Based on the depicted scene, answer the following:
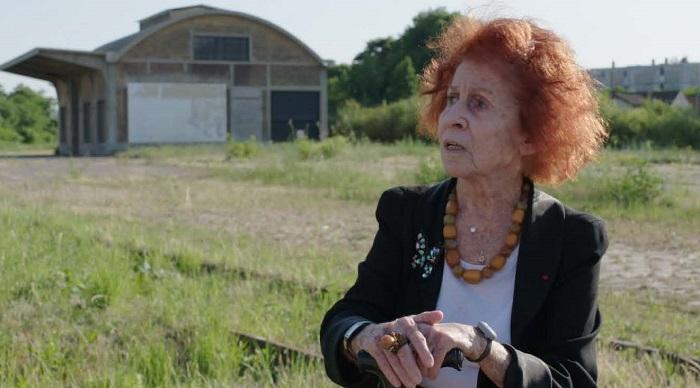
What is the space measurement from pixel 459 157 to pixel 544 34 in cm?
40

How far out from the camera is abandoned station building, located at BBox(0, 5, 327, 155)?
41406mm

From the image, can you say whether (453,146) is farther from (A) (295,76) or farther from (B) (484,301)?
(A) (295,76)

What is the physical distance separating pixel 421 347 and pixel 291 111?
42.9 metres

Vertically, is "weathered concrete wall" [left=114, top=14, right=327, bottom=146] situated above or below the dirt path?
above

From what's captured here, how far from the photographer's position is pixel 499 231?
275 centimetres

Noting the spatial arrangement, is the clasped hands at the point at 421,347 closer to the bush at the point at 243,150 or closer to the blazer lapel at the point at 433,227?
the blazer lapel at the point at 433,227

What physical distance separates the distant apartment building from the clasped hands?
106 metres

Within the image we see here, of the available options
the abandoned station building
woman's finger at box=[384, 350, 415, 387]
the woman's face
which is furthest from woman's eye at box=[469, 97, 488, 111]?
the abandoned station building

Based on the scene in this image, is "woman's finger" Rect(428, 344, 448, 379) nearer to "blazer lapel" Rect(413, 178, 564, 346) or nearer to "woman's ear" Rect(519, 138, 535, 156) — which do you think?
"blazer lapel" Rect(413, 178, 564, 346)

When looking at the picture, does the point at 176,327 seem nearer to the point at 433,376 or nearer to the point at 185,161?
the point at 433,376

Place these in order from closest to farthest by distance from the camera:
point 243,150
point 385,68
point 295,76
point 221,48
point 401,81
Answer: point 243,150 → point 221,48 → point 295,76 → point 401,81 → point 385,68

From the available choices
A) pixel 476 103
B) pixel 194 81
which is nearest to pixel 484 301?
pixel 476 103

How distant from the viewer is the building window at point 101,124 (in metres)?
42.5

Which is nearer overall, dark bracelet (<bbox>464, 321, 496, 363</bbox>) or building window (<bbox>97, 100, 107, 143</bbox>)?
dark bracelet (<bbox>464, 321, 496, 363</bbox>)
